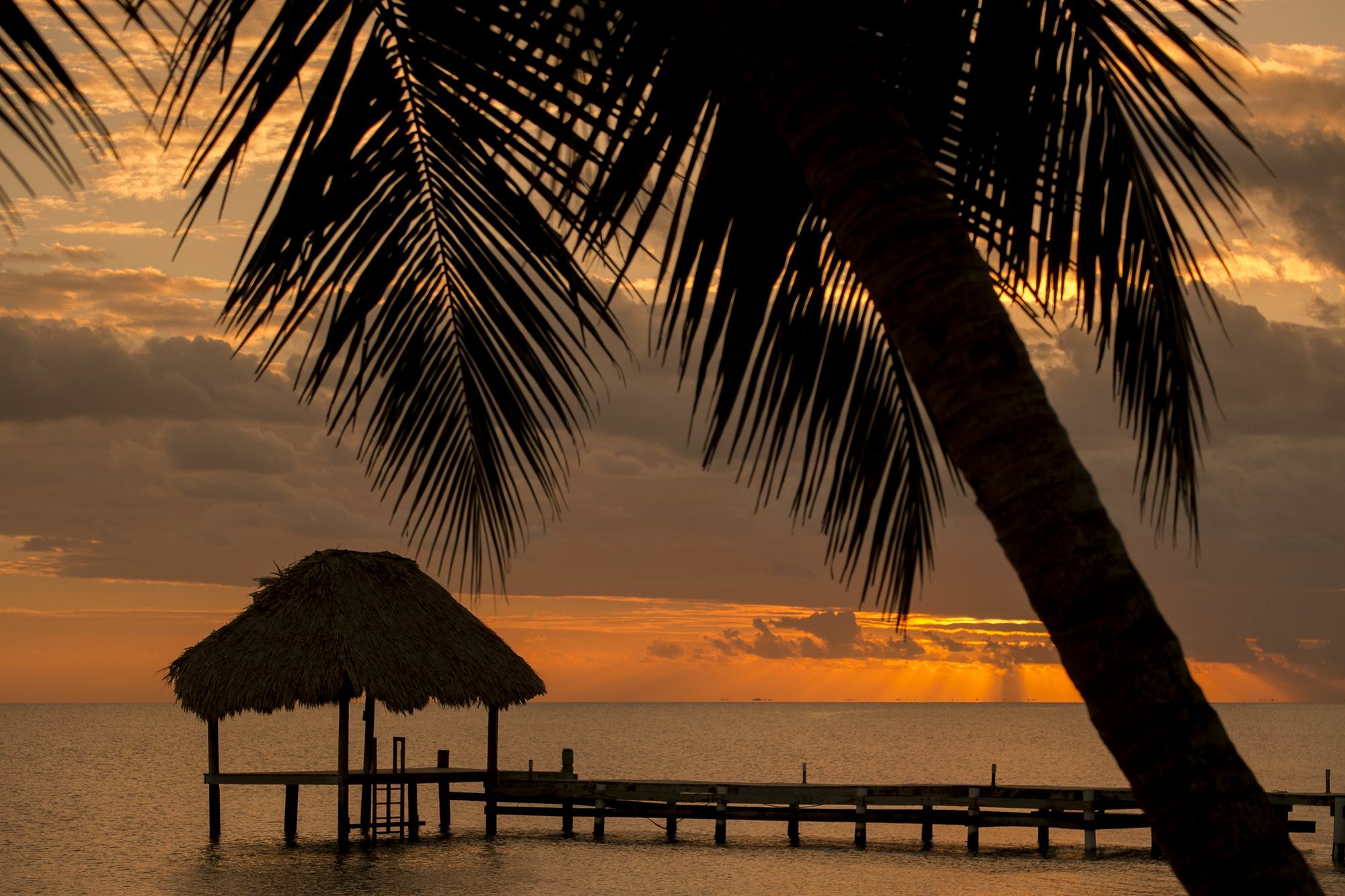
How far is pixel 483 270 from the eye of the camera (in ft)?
12.2

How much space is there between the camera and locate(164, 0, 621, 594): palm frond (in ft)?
10.6

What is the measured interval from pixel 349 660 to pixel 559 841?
7291 mm

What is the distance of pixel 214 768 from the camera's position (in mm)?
25516

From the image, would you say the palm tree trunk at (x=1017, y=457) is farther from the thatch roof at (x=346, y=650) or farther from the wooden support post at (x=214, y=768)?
the wooden support post at (x=214, y=768)

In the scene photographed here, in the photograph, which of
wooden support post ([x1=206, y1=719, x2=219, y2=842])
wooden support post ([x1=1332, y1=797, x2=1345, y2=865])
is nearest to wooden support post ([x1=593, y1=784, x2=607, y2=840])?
wooden support post ([x1=206, y1=719, x2=219, y2=842])

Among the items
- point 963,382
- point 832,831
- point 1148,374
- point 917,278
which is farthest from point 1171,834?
point 832,831

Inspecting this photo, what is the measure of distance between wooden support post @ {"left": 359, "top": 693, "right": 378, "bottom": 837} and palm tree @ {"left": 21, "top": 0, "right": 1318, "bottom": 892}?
69.0ft

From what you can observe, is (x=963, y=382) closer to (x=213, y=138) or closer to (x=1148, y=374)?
(x=1148, y=374)

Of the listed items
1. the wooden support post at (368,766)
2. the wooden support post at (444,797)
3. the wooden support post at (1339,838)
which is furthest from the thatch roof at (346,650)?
the wooden support post at (1339,838)

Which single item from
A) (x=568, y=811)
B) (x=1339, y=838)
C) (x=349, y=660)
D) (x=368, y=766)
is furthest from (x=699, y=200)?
(x=568, y=811)

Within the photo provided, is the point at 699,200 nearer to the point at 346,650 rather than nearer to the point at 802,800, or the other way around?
the point at 346,650

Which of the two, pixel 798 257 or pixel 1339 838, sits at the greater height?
pixel 798 257

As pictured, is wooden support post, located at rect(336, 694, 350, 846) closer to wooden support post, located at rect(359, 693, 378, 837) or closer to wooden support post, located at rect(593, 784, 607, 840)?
wooden support post, located at rect(359, 693, 378, 837)

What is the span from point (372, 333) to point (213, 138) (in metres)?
0.98
